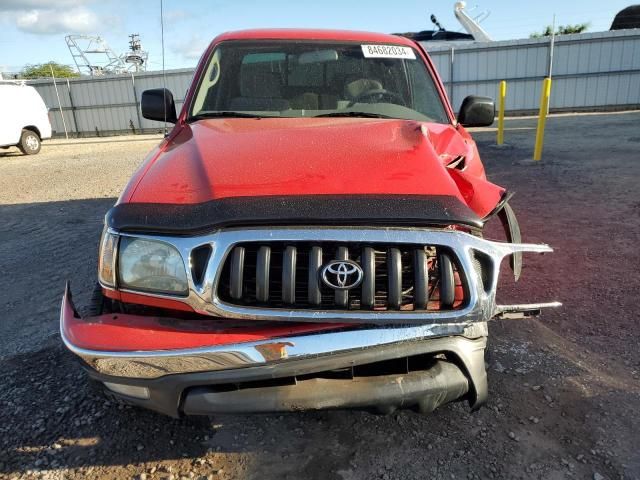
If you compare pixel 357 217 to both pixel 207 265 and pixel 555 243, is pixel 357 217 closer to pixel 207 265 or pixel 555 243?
pixel 207 265

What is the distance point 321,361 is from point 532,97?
1986 centimetres

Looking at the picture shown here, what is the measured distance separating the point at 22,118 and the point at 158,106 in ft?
39.1

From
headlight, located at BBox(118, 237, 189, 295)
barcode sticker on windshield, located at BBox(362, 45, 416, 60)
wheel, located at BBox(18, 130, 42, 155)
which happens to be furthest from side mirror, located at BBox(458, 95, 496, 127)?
wheel, located at BBox(18, 130, 42, 155)

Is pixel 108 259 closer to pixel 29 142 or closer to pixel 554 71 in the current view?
pixel 29 142

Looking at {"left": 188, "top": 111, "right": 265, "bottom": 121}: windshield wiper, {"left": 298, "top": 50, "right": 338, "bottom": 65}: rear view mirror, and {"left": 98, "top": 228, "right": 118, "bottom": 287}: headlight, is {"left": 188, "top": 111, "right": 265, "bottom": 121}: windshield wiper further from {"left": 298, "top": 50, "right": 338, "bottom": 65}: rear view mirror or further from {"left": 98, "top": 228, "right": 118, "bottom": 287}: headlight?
{"left": 98, "top": 228, "right": 118, "bottom": 287}: headlight

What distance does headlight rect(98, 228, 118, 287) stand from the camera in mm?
1860

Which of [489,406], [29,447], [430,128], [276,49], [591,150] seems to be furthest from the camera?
[591,150]

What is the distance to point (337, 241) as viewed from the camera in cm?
170

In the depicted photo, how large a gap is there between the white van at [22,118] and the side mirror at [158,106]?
11273 millimetres

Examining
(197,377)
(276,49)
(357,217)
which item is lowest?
(197,377)

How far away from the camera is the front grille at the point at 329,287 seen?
67.1 inches

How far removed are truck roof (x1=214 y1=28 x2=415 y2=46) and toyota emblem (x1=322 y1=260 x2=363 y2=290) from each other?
2.34 meters

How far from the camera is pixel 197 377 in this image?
1686 mm

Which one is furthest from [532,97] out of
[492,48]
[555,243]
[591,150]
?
[555,243]
